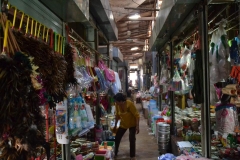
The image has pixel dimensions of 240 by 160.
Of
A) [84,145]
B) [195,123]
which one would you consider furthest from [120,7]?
[84,145]

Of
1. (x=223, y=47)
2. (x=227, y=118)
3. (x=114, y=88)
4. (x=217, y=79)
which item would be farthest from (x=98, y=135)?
(x=223, y=47)

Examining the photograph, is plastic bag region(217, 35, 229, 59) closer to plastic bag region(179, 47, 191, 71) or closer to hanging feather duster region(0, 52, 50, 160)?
plastic bag region(179, 47, 191, 71)

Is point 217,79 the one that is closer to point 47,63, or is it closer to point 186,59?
point 186,59

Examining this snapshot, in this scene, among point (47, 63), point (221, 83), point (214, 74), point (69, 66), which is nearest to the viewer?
point (47, 63)

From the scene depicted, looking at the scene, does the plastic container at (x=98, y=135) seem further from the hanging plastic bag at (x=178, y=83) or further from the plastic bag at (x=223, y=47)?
the plastic bag at (x=223, y=47)

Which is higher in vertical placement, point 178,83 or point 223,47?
point 223,47

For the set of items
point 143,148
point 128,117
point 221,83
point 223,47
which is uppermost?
point 223,47

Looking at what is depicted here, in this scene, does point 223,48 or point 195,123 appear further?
point 195,123

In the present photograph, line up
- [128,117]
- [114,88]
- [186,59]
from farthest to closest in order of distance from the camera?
[128,117] < [114,88] < [186,59]

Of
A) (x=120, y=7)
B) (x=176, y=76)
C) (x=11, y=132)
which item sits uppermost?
(x=120, y=7)

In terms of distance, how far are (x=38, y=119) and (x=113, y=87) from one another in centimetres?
377

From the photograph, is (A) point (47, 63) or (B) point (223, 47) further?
(B) point (223, 47)

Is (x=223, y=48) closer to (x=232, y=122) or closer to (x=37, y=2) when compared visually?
(x=232, y=122)

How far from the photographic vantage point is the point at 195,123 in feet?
16.3
